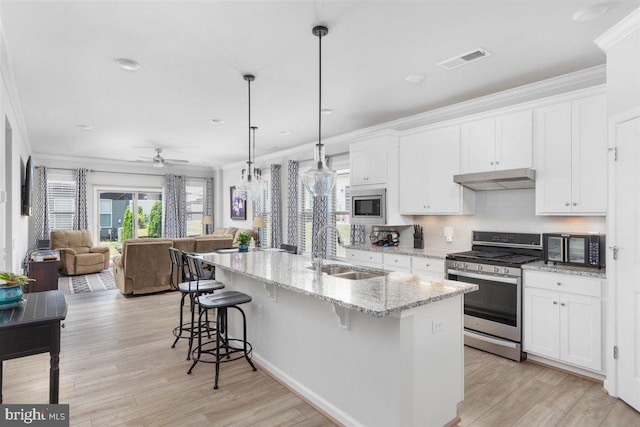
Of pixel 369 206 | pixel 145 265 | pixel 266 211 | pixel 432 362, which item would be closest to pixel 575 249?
pixel 432 362

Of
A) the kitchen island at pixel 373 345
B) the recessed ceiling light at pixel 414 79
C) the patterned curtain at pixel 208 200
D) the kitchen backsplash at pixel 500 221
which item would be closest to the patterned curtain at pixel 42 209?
the patterned curtain at pixel 208 200

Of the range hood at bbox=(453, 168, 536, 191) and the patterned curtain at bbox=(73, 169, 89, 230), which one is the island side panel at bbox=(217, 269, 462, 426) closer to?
the range hood at bbox=(453, 168, 536, 191)

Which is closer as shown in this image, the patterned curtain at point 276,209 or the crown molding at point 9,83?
the crown molding at point 9,83

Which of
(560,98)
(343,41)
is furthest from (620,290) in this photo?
(343,41)

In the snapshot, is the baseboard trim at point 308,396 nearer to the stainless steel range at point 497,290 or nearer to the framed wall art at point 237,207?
the stainless steel range at point 497,290

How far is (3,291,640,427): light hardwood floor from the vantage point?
247 centimetres

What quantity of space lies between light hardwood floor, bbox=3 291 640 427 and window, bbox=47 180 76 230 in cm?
600

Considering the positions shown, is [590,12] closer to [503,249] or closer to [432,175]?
[432,175]

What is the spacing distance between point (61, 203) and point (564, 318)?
32.9ft

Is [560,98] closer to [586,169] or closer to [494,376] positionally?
[586,169]

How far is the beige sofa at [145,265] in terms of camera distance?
5.86m

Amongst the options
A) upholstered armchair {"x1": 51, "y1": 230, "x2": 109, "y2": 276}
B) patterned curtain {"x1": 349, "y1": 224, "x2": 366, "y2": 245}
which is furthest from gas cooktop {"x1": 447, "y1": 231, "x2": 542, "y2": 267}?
upholstered armchair {"x1": 51, "y1": 230, "x2": 109, "y2": 276}

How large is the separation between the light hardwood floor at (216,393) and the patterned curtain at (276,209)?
4150 millimetres

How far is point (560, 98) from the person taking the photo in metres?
3.36
